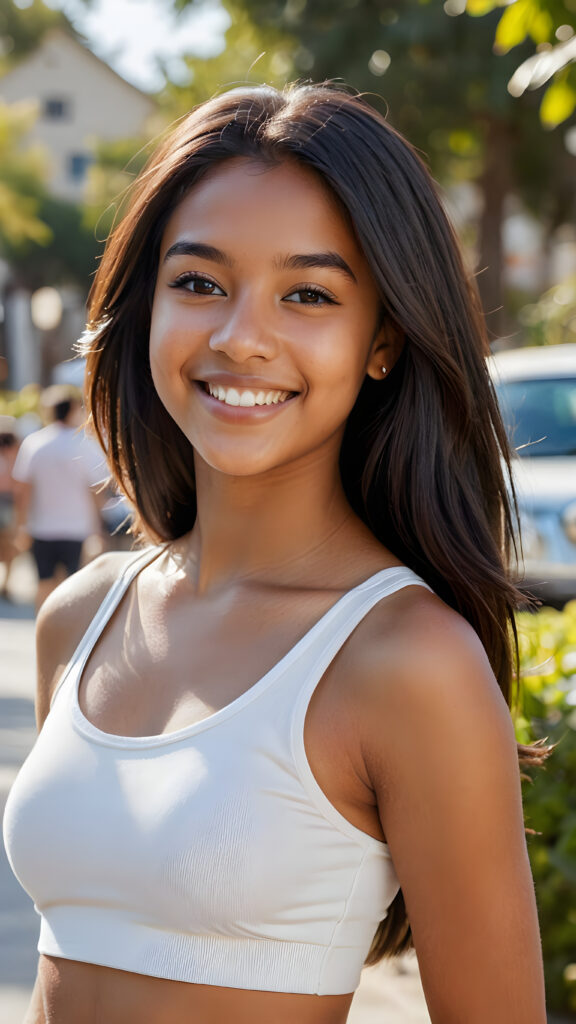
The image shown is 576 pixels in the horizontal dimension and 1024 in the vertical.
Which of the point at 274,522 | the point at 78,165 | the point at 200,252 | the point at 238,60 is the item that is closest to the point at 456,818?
the point at 274,522

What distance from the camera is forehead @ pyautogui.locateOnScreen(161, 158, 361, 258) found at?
175 centimetres

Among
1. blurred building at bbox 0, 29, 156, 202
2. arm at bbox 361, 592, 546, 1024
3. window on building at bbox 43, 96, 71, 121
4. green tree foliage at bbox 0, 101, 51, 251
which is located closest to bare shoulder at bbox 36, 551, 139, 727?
arm at bbox 361, 592, 546, 1024

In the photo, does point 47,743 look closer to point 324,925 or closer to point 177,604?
point 177,604

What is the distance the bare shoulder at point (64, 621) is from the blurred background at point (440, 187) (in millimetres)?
362

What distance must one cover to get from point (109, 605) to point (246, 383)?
47 cm

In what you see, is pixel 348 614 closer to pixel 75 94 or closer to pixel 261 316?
pixel 261 316

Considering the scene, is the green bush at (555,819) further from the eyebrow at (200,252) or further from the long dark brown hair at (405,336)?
the eyebrow at (200,252)

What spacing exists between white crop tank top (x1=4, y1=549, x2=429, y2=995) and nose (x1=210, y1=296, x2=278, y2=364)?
338mm

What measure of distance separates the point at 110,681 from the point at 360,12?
19896mm

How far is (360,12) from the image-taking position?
66.0 feet

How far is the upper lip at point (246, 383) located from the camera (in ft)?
5.80

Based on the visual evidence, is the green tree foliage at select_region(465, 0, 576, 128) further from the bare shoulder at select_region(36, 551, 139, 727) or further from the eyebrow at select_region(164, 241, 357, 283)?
the bare shoulder at select_region(36, 551, 139, 727)

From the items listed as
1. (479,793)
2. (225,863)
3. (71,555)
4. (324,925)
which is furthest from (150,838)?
(71,555)

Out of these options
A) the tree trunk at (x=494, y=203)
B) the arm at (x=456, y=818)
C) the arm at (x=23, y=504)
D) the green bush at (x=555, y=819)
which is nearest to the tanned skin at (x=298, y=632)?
the arm at (x=456, y=818)
